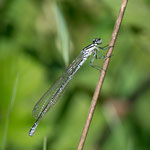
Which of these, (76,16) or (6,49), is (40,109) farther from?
(76,16)

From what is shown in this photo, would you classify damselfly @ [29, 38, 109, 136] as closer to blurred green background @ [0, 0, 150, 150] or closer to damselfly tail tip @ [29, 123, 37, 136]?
damselfly tail tip @ [29, 123, 37, 136]

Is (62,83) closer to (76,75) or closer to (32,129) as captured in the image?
(76,75)

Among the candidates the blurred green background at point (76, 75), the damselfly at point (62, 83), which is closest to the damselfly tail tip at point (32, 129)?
the damselfly at point (62, 83)

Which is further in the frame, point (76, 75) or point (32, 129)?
point (76, 75)

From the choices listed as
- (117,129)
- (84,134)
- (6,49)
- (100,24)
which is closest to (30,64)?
(6,49)

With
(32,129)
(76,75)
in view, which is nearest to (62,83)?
(76,75)

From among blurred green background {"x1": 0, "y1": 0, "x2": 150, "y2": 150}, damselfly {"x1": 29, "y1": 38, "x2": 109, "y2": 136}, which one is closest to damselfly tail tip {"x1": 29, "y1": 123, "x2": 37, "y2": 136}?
damselfly {"x1": 29, "y1": 38, "x2": 109, "y2": 136}
